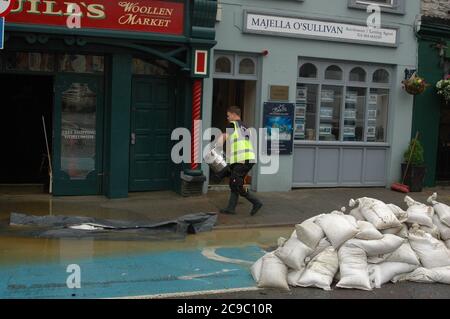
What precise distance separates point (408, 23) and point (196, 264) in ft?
27.3

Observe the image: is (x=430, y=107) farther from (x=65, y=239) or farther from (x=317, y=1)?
(x=65, y=239)

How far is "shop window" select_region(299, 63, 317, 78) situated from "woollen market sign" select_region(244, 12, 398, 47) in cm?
61

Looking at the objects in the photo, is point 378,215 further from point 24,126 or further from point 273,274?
point 24,126

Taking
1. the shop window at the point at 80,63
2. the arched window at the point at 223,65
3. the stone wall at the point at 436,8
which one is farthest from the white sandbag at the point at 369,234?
the stone wall at the point at 436,8

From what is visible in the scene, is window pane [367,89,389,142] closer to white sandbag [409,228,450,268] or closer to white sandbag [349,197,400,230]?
white sandbag [349,197,400,230]

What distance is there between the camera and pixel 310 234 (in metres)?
6.12

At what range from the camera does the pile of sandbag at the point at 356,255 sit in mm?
5926

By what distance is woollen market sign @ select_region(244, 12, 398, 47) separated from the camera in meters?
11.1

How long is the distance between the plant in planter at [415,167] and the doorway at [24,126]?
300 inches

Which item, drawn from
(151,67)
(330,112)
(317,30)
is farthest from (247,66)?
(330,112)

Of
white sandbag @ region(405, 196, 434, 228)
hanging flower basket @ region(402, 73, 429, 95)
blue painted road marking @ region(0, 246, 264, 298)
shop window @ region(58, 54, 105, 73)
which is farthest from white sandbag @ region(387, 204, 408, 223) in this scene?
shop window @ region(58, 54, 105, 73)

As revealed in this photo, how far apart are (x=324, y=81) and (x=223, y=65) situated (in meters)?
2.27

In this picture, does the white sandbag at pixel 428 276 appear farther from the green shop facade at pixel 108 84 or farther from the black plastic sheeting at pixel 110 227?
the green shop facade at pixel 108 84
